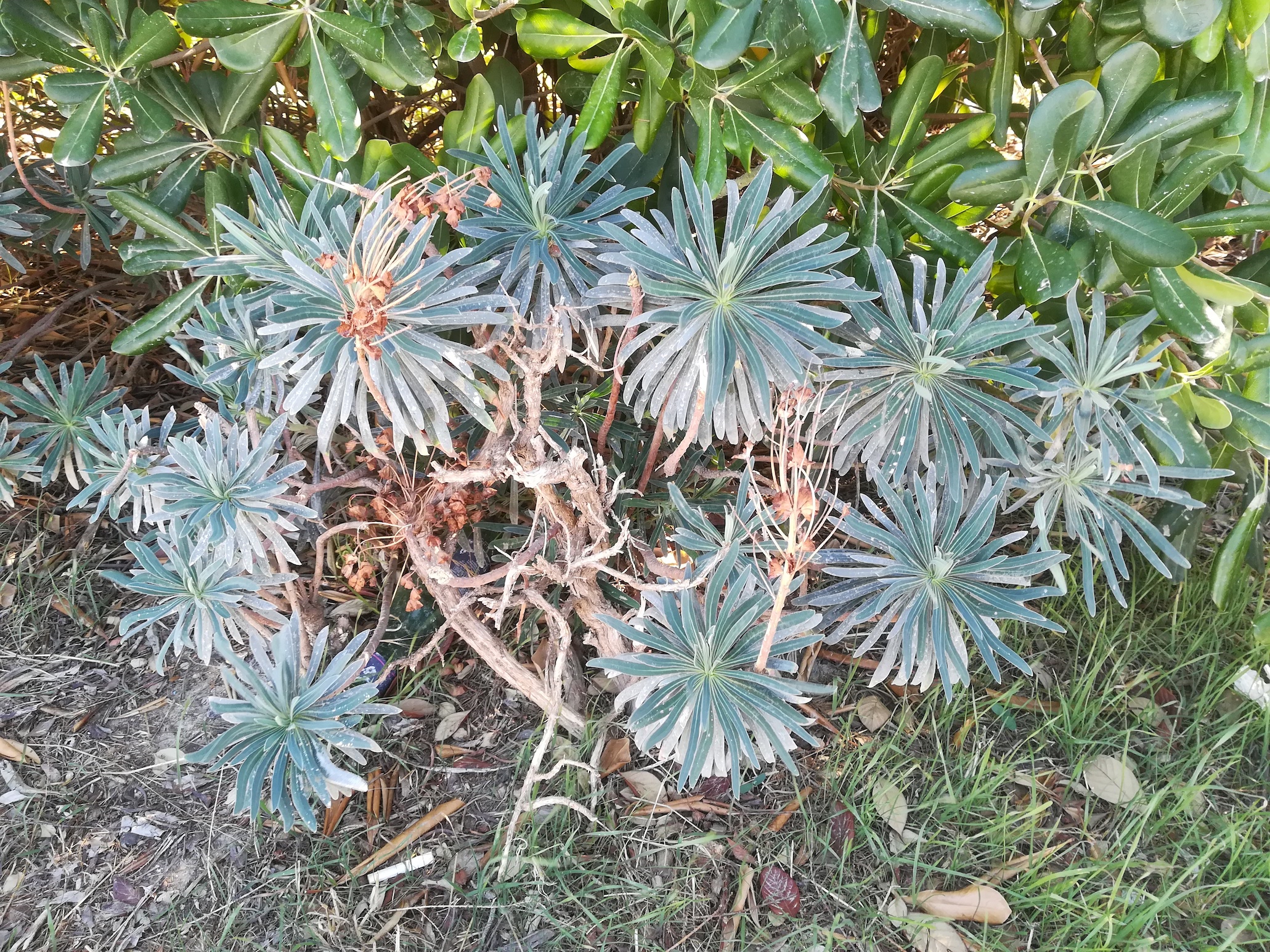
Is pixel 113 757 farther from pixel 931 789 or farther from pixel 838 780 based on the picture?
pixel 931 789

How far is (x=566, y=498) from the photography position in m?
1.56

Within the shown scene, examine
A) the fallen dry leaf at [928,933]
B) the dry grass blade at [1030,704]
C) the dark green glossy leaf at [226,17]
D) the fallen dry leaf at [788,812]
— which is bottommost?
the fallen dry leaf at [788,812]

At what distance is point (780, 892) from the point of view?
139 cm

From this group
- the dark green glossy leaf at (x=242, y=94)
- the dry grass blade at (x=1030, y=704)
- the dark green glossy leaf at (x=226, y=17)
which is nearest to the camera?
the dark green glossy leaf at (x=226, y=17)

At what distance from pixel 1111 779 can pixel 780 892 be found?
0.63 meters

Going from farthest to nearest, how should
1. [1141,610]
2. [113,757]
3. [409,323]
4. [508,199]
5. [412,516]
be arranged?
[1141,610], [113,757], [412,516], [508,199], [409,323]

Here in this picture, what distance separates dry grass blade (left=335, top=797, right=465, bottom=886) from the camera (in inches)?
56.1

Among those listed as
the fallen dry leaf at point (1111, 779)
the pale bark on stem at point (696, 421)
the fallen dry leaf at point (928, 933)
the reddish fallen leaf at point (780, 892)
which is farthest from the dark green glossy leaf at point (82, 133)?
the fallen dry leaf at point (1111, 779)

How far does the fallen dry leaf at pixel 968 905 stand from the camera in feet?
4.49

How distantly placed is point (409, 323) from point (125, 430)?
690 mm

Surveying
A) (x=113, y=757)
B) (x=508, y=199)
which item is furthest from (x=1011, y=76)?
(x=113, y=757)

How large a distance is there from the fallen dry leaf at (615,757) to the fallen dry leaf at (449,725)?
285 millimetres

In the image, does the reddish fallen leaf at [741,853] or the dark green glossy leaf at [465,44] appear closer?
the dark green glossy leaf at [465,44]

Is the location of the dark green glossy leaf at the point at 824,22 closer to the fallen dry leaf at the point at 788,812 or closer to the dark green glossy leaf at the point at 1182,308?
the dark green glossy leaf at the point at 1182,308
